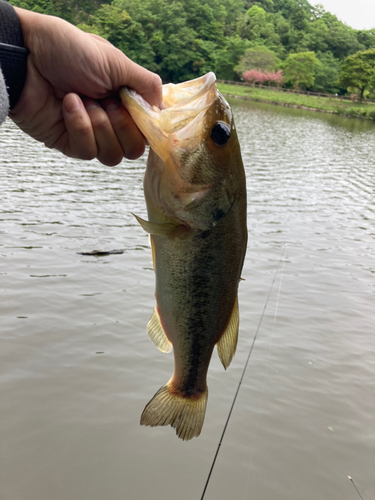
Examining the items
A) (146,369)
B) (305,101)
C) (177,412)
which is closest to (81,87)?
(177,412)

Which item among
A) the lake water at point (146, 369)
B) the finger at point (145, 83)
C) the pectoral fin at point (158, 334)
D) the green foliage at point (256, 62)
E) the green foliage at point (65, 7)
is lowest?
the lake water at point (146, 369)

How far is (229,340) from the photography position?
2.16 meters

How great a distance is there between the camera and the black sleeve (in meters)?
1.80

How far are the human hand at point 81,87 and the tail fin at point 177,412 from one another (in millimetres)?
1186

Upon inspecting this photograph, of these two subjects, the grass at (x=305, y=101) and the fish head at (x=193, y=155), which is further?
the grass at (x=305, y=101)

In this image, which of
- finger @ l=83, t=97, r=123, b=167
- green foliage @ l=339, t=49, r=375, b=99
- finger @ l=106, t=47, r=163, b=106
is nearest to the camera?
finger @ l=106, t=47, r=163, b=106

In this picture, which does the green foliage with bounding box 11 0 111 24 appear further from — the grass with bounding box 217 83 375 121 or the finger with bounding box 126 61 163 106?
the finger with bounding box 126 61 163 106

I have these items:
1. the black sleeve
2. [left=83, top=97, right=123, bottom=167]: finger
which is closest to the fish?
[left=83, top=97, right=123, bottom=167]: finger

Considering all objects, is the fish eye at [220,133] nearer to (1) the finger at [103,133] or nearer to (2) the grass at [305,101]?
(1) the finger at [103,133]

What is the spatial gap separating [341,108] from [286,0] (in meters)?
96.1

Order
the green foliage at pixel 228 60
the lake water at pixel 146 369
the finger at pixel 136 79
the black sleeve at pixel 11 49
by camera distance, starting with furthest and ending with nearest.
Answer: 1. the green foliage at pixel 228 60
2. the lake water at pixel 146 369
3. the finger at pixel 136 79
4. the black sleeve at pixel 11 49

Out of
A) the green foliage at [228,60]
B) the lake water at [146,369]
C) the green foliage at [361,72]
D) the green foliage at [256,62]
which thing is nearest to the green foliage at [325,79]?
the green foliage at [256,62]

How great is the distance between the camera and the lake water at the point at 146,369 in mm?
4133

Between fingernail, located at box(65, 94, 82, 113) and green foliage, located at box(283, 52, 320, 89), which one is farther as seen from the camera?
green foliage, located at box(283, 52, 320, 89)
